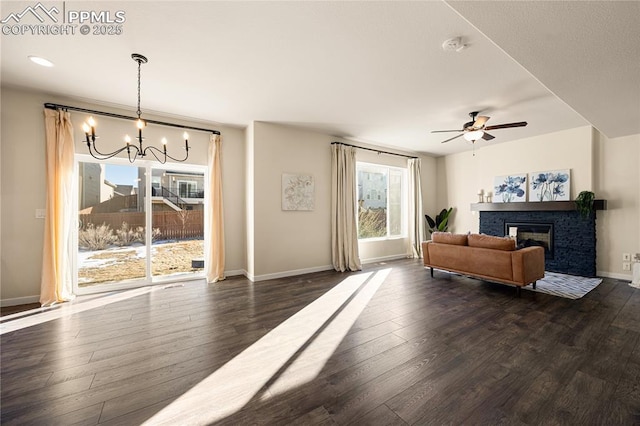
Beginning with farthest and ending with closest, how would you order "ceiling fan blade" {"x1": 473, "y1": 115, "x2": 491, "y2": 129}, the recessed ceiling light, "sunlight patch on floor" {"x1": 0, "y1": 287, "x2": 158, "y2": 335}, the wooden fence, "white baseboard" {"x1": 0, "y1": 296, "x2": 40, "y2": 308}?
the wooden fence, "ceiling fan blade" {"x1": 473, "y1": 115, "x2": 491, "y2": 129}, "white baseboard" {"x1": 0, "y1": 296, "x2": 40, "y2": 308}, "sunlight patch on floor" {"x1": 0, "y1": 287, "x2": 158, "y2": 335}, the recessed ceiling light

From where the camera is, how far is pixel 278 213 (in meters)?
4.73

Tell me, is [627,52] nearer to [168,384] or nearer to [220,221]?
[168,384]

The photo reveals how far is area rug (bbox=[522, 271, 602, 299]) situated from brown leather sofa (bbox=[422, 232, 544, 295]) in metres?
0.23

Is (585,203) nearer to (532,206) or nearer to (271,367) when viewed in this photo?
(532,206)

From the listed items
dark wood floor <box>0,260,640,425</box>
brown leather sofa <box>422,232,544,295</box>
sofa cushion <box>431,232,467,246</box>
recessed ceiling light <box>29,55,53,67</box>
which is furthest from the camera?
sofa cushion <box>431,232,467,246</box>

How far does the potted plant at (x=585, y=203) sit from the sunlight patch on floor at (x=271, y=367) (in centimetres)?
471

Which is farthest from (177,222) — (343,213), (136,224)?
(343,213)

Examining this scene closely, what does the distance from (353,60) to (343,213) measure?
3156 millimetres

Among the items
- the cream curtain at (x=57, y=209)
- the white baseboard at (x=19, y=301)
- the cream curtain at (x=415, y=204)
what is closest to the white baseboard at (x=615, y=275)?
the cream curtain at (x=415, y=204)

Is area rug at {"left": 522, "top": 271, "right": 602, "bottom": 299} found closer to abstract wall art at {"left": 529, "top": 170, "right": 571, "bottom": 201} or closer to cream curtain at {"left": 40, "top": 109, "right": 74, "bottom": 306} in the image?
abstract wall art at {"left": 529, "top": 170, "right": 571, "bottom": 201}

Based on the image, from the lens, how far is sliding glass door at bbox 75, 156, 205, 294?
3.85m

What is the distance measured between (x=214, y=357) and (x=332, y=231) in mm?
3494

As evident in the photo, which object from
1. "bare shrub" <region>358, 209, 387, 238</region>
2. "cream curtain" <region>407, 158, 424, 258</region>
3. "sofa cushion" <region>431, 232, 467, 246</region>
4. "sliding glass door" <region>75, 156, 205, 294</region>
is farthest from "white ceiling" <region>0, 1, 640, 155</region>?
"bare shrub" <region>358, 209, 387, 238</region>

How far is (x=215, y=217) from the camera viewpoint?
4512 millimetres
